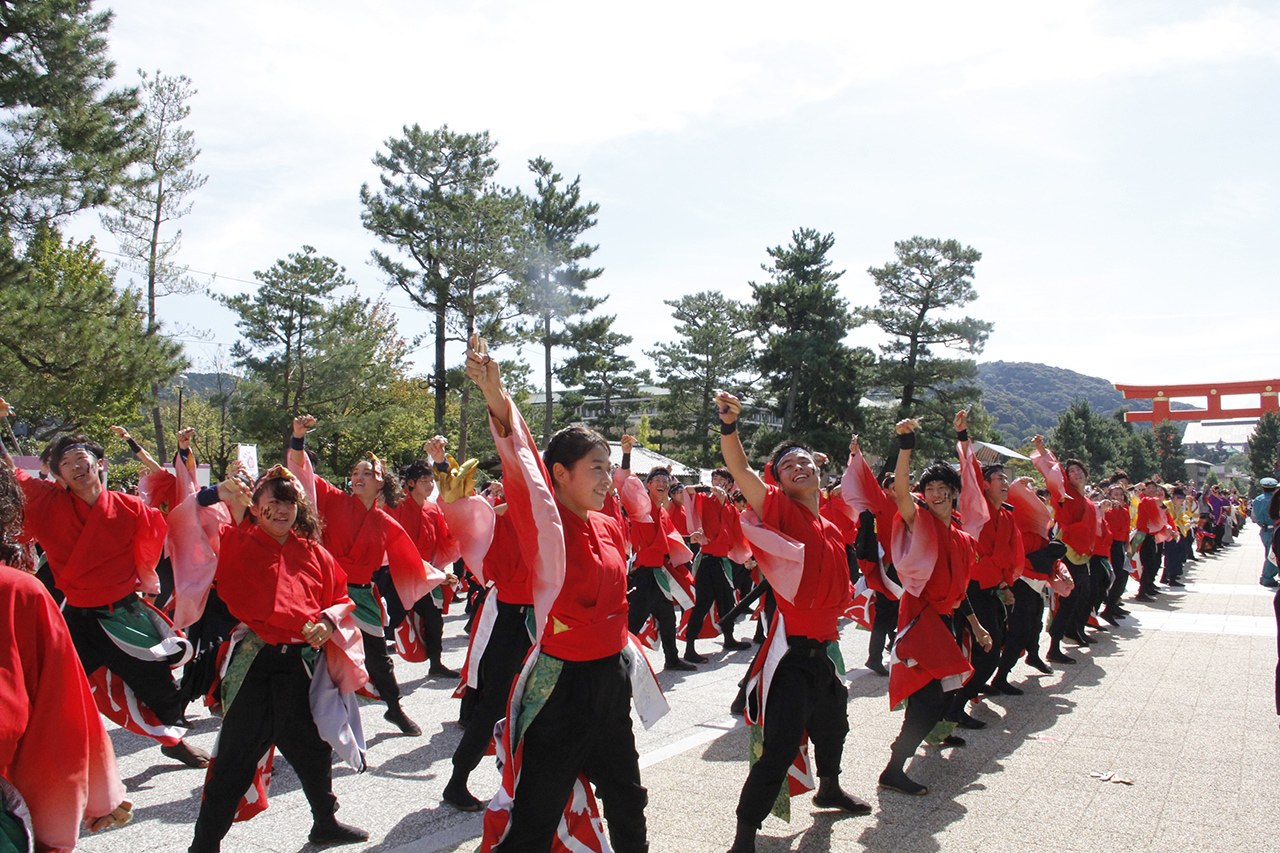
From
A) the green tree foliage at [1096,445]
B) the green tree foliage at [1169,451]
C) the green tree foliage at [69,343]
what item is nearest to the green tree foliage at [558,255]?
the green tree foliage at [69,343]

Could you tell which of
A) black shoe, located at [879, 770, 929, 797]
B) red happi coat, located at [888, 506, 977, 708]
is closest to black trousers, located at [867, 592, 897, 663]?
red happi coat, located at [888, 506, 977, 708]

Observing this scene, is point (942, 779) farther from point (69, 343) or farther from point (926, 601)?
point (69, 343)

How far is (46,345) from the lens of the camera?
11.9m

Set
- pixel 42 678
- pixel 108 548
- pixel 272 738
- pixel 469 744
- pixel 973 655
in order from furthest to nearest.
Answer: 1. pixel 973 655
2. pixel 108 548
3. pixel 469 744
4. pixel 272 738
5. pixel 42 678

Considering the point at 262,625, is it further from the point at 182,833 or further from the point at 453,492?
the point at 182,833

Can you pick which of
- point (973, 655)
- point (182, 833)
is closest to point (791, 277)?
point (973, 655)

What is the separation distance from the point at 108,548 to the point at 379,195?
25.3 metres

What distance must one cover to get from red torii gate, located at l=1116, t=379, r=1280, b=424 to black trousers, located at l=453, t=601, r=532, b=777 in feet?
219

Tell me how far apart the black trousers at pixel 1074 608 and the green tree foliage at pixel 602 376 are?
1050 inches

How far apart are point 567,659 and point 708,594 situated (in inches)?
217

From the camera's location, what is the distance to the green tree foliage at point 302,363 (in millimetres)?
27219

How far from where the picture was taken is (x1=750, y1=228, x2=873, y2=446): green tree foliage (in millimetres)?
33250

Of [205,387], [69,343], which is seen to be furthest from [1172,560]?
[205,387]

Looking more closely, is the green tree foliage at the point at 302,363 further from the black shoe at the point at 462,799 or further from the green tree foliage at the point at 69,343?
the black shoe at the point at 462,799
